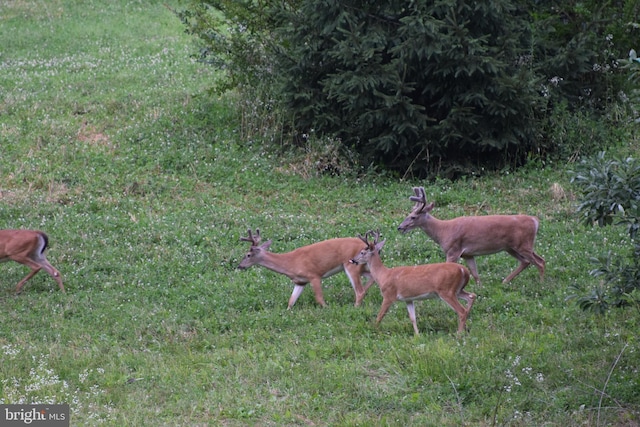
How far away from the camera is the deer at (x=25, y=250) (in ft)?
39.9

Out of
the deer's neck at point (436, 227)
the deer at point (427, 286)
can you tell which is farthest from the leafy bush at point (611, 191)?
the deer's neck at point (436, 227)

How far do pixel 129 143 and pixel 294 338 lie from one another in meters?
8.60

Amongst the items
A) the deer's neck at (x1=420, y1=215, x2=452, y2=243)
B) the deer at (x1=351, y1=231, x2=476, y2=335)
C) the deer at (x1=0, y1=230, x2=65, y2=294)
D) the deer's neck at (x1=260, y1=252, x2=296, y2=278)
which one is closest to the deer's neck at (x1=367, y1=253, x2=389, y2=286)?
the deer at (x1=351, y1=231, x2=476, y2=335)

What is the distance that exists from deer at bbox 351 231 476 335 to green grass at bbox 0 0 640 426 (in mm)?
224

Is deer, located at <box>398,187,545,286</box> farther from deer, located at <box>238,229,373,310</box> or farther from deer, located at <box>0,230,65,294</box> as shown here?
deer, located at <box>0,230,65,294</box>

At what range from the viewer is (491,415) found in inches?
A: 313

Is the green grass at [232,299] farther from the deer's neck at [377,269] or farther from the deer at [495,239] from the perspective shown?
the deer's neck at [377,269]

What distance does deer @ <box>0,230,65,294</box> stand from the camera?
12.2m

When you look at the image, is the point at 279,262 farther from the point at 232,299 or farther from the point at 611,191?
the point at 611,191

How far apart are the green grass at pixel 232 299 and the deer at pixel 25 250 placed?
28 cm

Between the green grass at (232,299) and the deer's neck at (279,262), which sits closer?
the green grass at (232,299)

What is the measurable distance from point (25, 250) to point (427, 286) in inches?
215

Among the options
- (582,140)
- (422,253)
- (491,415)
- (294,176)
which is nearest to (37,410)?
(491,415)

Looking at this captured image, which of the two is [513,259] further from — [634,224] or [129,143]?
[129,143]
